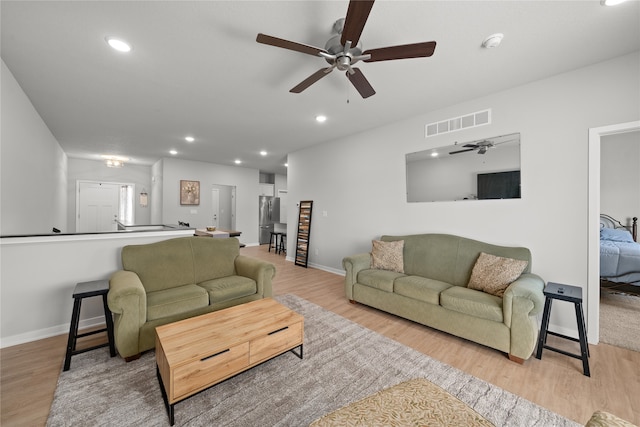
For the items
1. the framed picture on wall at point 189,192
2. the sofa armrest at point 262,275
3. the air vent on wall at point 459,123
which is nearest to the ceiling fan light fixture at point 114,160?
the framed picture on wall at point 189,192

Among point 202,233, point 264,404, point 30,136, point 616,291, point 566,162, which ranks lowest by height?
point 264,404

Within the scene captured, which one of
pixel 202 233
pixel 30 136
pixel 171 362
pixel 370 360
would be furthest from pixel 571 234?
pixel 30 136

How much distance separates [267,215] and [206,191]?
90.3 inches

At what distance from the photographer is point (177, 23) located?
1.99 m

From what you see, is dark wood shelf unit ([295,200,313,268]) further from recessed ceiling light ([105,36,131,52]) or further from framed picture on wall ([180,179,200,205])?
recessed ceiling light ([105,36,131,52])

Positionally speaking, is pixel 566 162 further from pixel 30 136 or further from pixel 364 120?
pixel 30 136

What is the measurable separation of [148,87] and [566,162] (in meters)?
4.79

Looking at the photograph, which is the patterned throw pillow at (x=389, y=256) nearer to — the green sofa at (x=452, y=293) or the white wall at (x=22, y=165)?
the green sofa at (x=452, y=293)

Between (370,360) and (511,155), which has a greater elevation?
(511,155)

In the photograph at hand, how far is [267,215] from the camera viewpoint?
9328 mm

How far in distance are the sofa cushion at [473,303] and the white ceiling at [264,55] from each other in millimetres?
2329

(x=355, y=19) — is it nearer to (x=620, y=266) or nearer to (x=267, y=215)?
(x=620, y=266)

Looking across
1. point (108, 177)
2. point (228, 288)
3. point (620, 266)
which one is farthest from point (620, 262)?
point (108, 177)

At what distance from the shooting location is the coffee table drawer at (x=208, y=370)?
1563mm
